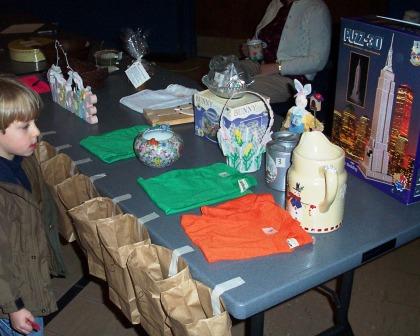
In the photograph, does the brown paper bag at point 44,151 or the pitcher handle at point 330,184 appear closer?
the pitcher handle at point 330,184

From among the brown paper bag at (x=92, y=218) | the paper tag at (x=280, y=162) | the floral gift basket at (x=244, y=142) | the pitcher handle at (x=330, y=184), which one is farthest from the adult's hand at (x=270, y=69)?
the pitcher handle at (x=330, y=184)

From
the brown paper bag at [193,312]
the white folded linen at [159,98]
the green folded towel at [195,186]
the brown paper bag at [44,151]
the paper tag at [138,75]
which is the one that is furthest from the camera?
the paper tag at [138,75]

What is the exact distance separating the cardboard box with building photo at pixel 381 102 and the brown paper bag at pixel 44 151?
946mm

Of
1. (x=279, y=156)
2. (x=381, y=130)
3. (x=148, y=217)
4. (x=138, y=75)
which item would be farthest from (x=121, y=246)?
(x=138, y=75)

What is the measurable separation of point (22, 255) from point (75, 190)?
0.83 ft

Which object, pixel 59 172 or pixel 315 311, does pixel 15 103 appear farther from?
pixel 315 311

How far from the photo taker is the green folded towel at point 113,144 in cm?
162

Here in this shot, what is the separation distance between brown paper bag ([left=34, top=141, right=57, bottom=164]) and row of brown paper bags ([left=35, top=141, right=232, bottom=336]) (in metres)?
0.12

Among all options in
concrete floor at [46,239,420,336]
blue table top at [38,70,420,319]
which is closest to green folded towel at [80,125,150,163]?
blue table top at [38,70,420,319]

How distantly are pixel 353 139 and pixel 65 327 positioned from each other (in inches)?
57.3

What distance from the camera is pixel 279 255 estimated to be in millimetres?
1131

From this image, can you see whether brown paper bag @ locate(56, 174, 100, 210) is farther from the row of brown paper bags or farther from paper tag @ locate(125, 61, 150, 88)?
paper tag @ locate(125, 61, 150, 88)

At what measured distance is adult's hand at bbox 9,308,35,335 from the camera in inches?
53.2

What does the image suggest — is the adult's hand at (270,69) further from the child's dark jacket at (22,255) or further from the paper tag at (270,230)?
the paper tag at (270,230)
